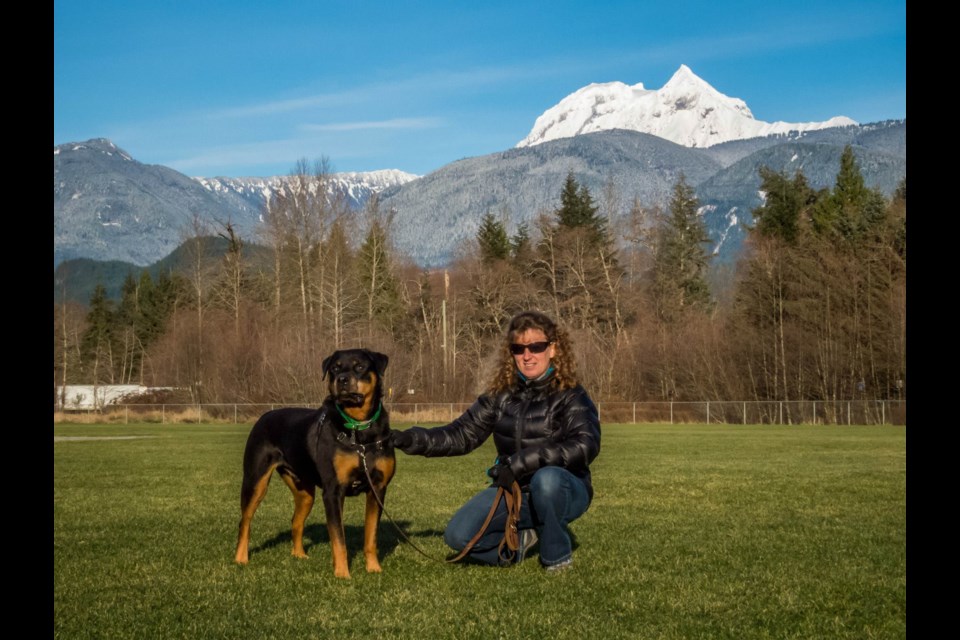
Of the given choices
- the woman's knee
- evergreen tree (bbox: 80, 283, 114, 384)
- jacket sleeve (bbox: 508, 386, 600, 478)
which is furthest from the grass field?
evergreen tree (bbox: 80, 283, 114, 384)

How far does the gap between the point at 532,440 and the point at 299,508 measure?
1.97m

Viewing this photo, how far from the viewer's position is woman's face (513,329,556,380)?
7176 mm

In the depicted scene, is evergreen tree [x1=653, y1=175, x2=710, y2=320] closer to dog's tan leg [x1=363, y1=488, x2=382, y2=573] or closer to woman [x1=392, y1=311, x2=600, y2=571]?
woman [x1=392, y1=311, x2=600, y2=571]

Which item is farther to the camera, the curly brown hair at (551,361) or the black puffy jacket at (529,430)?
the curly brown hair at (551,361)

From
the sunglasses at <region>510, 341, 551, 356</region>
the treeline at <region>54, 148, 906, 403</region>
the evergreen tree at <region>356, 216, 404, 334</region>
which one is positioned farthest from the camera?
the evergreen tree at <region>356, 216, 404, 334</region>

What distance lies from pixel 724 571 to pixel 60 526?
6.86 meters

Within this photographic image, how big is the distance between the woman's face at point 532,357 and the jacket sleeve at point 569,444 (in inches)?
11.2

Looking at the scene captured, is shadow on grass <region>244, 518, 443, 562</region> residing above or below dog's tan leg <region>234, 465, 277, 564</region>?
below

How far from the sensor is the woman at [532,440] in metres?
6.89

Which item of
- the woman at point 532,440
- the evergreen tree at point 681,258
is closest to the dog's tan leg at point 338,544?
the woman at point 532,440

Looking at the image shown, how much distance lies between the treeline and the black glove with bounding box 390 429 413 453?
43.4 metres

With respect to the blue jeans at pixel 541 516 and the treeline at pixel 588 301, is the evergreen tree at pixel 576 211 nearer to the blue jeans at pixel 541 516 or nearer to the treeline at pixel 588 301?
the treeline at pixel 588 301

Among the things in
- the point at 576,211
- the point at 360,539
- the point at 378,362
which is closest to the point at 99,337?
the point at 576,211
